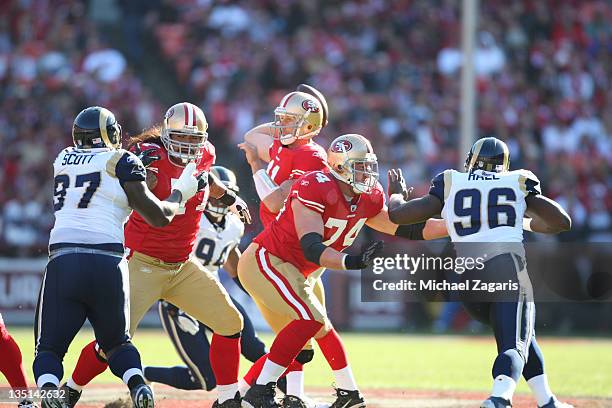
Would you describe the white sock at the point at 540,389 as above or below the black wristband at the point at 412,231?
below

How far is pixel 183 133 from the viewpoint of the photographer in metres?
6.83

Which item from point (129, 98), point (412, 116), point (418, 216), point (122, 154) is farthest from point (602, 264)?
point (122, 154)

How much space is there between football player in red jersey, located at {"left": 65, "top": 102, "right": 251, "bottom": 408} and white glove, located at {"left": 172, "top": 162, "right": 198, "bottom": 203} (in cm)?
21

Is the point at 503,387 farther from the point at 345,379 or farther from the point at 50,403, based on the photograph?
the point at 50,403

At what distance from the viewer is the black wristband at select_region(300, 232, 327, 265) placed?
6.41 m

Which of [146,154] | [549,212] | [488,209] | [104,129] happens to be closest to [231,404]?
[146,154]

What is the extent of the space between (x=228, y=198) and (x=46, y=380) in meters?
2.10

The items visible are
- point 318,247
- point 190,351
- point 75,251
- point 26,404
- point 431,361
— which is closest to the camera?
point 75,251

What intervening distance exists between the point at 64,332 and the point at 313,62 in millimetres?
12814

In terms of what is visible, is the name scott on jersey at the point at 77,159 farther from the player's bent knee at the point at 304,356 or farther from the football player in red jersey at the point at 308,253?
the player's bent knee at the point at 304,356

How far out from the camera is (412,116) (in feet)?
57.8

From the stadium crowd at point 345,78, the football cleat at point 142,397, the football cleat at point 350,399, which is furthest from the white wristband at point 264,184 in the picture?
the stadium crowd at point 345,78

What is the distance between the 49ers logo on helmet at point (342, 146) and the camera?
6836mm

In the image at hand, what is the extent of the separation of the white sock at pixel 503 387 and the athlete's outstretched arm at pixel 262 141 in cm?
273
